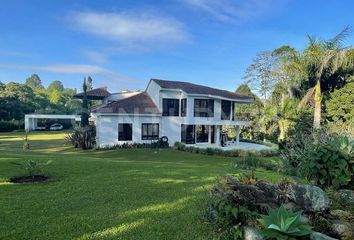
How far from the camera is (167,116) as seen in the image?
105 feet

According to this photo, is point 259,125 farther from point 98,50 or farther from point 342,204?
point 342,204

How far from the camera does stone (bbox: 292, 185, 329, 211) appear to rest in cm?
480

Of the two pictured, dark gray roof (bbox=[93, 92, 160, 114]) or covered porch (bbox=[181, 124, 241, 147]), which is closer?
dark gray roof (bbox=[93, 92, 160, 114])

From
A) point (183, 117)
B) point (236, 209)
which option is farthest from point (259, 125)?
point (236, 209)

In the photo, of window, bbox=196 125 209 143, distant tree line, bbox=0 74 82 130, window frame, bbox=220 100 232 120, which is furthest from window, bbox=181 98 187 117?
distant tree line, bbox=0 74 82 130

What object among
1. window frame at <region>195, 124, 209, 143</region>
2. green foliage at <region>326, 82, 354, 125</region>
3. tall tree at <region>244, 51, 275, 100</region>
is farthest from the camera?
tall tree at <region>244, 51, 275, 100</region>

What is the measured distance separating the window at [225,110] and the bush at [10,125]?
142 feet

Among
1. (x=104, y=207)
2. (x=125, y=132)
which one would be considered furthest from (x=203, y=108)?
(x=104, y=207)

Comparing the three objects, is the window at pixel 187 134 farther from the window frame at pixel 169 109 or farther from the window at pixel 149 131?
the window at pixel 149 131

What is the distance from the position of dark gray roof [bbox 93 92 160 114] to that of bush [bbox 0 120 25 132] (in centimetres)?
3497

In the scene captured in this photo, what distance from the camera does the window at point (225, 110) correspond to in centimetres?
3412

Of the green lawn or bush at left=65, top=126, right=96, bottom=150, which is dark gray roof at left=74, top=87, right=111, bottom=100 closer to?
bush at left=65, top=126, right=96, bottom=150

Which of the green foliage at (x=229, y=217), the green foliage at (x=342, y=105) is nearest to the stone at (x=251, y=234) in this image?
the green foliage at (x=229, y=217)

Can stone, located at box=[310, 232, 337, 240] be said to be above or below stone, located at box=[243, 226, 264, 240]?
above
